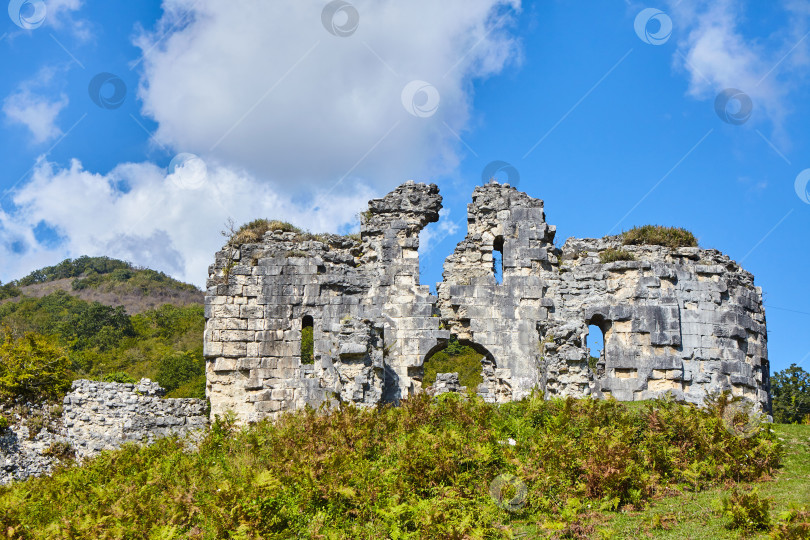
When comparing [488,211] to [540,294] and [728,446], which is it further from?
[728,446]

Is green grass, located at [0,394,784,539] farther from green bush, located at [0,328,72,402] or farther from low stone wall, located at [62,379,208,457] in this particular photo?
green bush, located at [0,328,72,402]

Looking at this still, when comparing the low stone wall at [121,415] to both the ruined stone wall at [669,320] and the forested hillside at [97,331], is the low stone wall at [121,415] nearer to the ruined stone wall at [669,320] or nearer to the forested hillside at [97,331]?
the forested hillside at [97,331]

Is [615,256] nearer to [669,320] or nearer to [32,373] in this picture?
[669,320]

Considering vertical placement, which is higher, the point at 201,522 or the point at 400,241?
the point at 400,241

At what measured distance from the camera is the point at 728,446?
11578mm

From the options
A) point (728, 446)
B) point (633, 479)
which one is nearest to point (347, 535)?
point (633, 479)

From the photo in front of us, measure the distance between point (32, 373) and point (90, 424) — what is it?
88.8 inches

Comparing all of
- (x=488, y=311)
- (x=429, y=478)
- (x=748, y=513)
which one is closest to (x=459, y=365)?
(x=488, y=311)

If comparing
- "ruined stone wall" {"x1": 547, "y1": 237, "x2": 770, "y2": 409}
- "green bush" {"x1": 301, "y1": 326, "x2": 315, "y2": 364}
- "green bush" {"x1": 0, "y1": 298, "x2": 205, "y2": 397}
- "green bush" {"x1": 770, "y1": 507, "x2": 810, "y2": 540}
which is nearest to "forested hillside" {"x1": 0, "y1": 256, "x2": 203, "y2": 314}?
"green bush" {"x1": 0, "y1": 298, "x2": 205, "y2": 397}

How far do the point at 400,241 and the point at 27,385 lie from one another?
31.8 feet

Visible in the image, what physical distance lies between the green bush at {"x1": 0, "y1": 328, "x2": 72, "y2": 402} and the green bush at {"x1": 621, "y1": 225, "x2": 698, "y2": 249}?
14480 millimetres

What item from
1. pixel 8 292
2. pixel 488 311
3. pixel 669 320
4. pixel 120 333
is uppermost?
pixel 8 292

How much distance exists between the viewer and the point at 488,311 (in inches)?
717

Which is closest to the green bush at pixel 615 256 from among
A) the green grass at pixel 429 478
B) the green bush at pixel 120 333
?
the green grass at pixel 429 478
